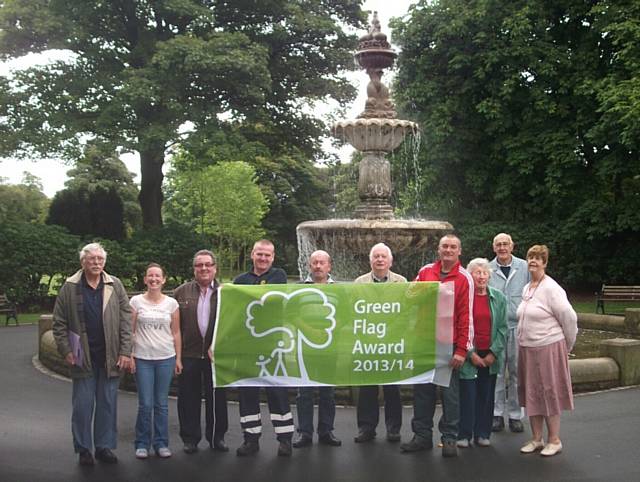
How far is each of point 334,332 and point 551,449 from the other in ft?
7.21

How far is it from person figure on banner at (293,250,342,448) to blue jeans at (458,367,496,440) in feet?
3.90

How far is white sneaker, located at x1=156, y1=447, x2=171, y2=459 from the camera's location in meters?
6.54

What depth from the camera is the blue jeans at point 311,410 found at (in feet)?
22.7

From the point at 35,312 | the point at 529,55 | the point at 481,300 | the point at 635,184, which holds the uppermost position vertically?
the point at 529,55

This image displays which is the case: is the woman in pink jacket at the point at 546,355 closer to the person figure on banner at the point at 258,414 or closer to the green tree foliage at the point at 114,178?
the person figure on banner at the point at 258,414

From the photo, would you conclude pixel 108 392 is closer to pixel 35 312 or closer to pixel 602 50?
pixel 35 312

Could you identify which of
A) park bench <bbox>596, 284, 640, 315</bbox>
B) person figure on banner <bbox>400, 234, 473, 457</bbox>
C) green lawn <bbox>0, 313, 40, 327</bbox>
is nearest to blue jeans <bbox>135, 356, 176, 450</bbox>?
person figure on banner <bbox>400, 234, 473, 457</bbox>

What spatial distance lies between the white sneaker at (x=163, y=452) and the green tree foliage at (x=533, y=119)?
20.4 m

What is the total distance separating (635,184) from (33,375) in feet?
78.2

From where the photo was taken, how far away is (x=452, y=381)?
21.9ft

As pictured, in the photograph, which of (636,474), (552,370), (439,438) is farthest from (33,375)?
(636,474)

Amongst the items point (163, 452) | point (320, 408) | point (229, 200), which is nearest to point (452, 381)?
point (320, 408)

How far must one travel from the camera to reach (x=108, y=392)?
646 centimetres

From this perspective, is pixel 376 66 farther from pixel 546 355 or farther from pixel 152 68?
pixel 152 68
